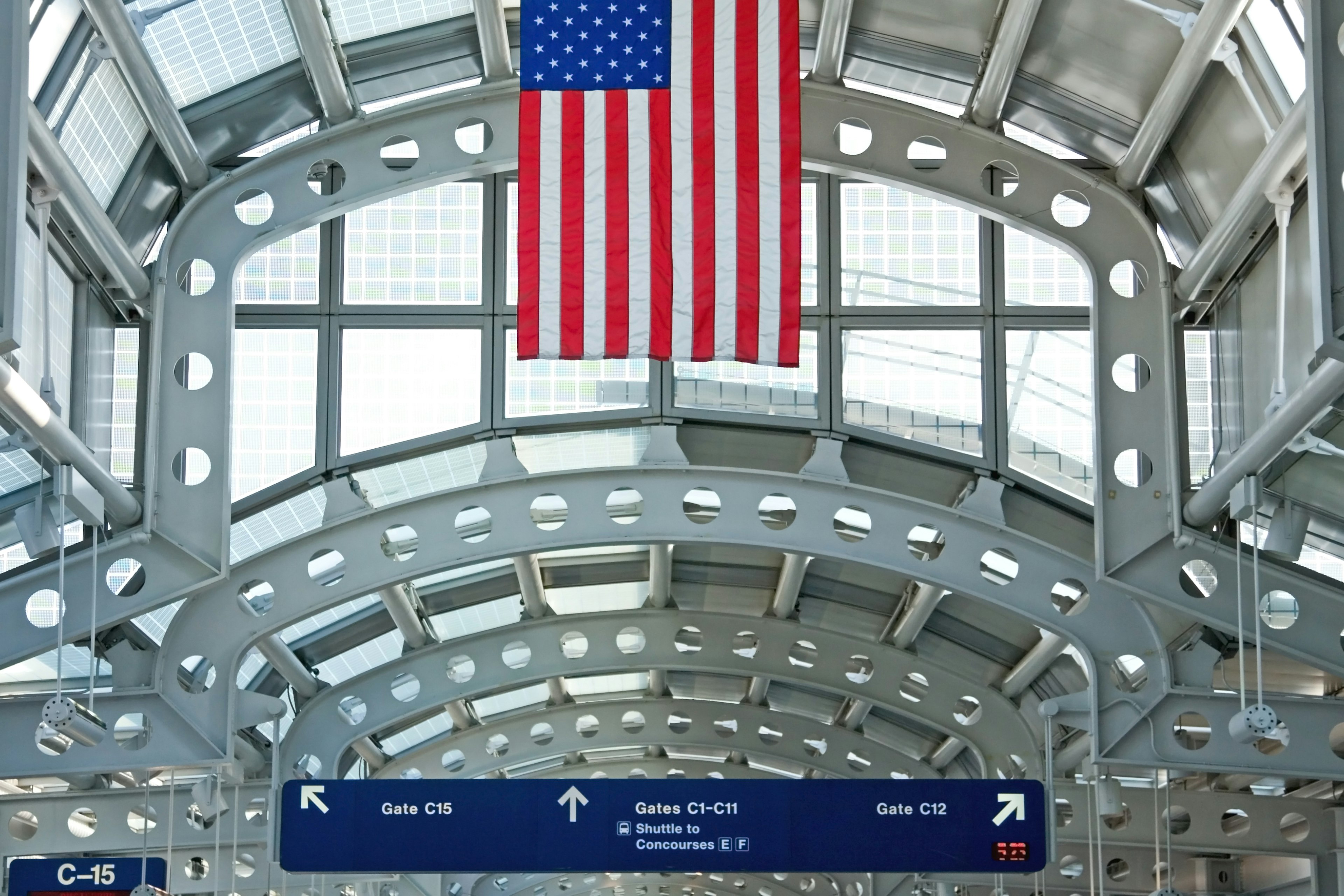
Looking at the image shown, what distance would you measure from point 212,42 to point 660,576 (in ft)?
39.9

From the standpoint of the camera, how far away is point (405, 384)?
2286 centimetres

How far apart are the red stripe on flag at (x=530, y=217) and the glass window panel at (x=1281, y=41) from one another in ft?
19.3

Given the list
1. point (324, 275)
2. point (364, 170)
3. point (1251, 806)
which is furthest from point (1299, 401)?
point (1251, 806)

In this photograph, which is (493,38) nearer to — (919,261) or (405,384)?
(405,384)

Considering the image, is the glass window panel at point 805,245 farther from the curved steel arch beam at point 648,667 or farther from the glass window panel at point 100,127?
the curved steel arch beam at point 648,667

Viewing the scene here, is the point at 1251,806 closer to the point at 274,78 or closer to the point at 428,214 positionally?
the point at 428,214

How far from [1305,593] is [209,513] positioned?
36.0 ft

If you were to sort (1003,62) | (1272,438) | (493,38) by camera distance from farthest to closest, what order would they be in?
(493,38)
(1003,62)
(1272,438)

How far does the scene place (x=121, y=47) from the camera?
17.0 metres

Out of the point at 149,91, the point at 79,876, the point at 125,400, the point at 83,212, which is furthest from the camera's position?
the point at 79,876

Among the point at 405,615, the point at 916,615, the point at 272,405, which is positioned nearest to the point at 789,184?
the point at 272,405

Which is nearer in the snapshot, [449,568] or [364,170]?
[364,170]

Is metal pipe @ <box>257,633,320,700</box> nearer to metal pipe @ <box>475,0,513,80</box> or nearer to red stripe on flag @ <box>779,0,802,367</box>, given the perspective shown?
metal pipe @ <box>475,0,513,80</box>

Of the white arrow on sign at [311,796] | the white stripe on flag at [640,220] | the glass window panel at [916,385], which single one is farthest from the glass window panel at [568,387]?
the white stripe on flag at [640,220]
